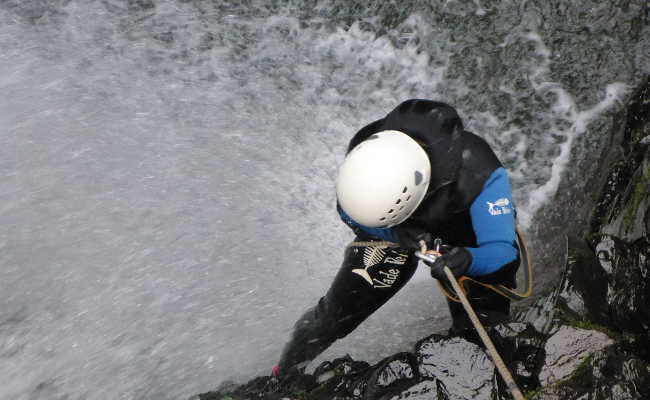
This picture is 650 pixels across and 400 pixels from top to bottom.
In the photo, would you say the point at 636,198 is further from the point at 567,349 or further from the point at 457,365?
the point at 457,365

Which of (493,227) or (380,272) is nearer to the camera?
(493,227)

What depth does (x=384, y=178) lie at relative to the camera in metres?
2.94

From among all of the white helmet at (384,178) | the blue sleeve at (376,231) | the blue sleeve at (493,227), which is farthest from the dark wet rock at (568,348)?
the white helmet at (384,178)

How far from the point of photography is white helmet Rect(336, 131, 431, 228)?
2.94m

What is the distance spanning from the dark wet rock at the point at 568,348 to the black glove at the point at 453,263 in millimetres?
A: 828

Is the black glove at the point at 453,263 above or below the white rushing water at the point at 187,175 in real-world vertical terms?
above

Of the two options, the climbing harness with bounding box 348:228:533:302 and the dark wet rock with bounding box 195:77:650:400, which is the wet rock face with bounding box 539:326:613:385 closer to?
the dark wet rock with bounding box 195:77:650:400

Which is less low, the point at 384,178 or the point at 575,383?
the point at 384,178

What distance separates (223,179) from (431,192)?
10.3 ft

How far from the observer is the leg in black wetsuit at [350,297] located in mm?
3729

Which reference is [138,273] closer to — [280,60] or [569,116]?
[280,60]

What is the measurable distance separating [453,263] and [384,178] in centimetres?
57

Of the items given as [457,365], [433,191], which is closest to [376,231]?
[433,191]

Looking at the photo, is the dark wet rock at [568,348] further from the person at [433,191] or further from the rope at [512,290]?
the person at [433,191]
